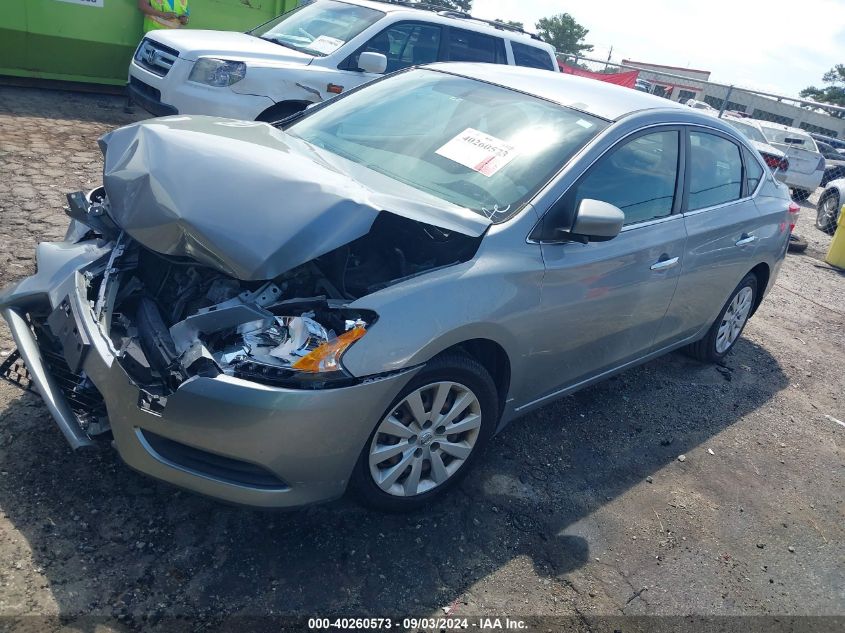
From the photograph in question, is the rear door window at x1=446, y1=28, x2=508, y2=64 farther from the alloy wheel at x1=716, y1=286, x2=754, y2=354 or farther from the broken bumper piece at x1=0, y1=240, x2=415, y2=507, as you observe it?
the broken bumper piece at x1=0, y1=240, x2=415, y2=507

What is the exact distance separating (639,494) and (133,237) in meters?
2.79

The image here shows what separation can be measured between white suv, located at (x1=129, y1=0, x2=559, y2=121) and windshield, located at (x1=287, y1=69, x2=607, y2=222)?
296 cm

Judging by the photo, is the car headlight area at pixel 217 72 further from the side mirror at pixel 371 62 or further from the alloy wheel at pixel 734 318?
the alloy wheel at pixel 734 318

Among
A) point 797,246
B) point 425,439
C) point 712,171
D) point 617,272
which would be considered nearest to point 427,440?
point 425,439

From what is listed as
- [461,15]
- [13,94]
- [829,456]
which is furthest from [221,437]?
[13,94]

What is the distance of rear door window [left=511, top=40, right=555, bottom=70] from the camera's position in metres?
8.90

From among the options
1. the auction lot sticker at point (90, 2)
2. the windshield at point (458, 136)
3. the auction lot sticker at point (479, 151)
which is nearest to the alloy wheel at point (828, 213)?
the windshield at point (458, 136)

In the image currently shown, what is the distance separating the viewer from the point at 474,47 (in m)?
8.62

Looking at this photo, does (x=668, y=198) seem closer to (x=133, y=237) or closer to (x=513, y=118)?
(x=513, y=118)

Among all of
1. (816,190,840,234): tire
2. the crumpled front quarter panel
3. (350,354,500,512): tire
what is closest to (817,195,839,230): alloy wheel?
(816,190,840,234): tire

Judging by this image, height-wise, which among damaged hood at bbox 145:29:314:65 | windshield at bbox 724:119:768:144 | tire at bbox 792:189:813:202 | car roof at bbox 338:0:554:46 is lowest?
tire at bbox 792:189:813:202

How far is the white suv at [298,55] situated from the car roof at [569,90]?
2775mm

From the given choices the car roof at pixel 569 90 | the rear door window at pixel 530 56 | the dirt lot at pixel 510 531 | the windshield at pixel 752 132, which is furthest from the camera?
the windshield at pixel 752 132

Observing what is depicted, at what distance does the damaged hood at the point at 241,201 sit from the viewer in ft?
8.96
